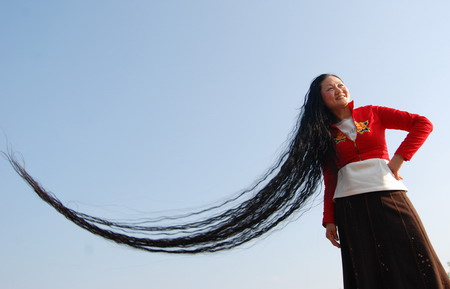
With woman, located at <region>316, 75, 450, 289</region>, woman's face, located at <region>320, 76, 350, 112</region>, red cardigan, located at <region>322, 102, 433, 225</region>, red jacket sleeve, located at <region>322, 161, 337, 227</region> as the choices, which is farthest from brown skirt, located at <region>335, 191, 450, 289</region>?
woman's face, located at <region>320, 76, 350, 112</region>

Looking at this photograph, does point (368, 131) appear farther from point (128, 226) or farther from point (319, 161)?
point (128, 226)

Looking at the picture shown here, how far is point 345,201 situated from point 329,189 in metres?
0.21

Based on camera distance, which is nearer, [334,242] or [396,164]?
[396,164]

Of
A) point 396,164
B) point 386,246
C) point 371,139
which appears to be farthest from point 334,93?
point 386,246

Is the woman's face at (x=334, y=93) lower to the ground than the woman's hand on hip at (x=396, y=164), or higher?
higher

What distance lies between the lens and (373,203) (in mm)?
2752

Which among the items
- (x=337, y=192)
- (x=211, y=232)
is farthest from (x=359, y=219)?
(x=211, y=232)

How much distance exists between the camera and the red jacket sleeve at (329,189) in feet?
9.92

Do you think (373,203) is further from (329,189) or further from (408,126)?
(408,126)

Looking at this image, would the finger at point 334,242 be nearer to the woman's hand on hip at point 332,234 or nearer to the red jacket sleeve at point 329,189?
the woman's hand on hip at point 332,234

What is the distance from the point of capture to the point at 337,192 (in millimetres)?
2957

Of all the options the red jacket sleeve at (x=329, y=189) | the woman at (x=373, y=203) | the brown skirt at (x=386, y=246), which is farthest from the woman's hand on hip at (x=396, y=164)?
the red jacket sleeve at (x=329, y=189)

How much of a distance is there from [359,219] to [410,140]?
615mm

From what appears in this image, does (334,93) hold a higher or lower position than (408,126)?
higher
